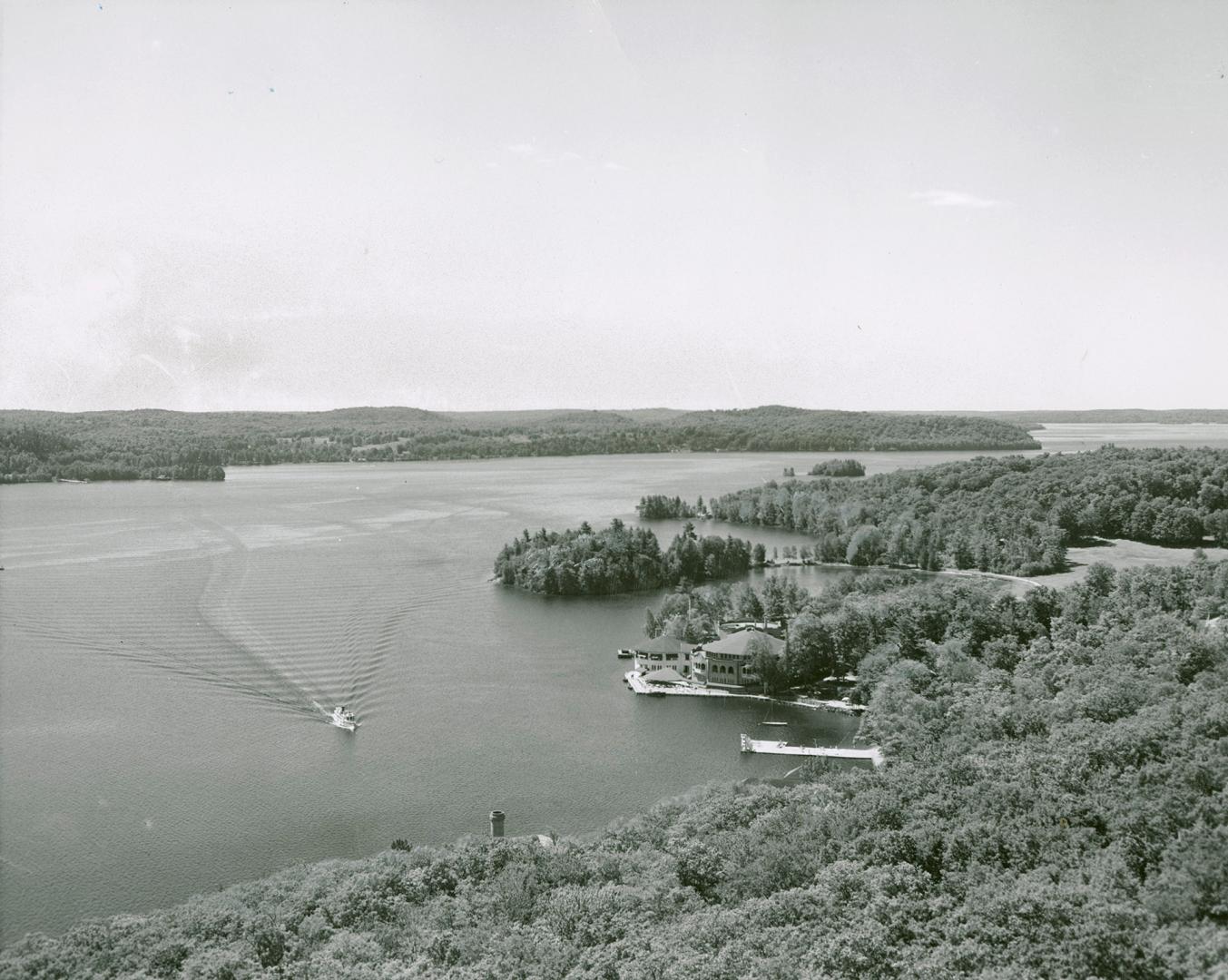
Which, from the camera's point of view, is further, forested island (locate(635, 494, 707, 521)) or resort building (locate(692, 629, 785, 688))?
forested island (locate(635, 494, 707, 521))

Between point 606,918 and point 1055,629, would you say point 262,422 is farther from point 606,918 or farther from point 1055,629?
point 606,918

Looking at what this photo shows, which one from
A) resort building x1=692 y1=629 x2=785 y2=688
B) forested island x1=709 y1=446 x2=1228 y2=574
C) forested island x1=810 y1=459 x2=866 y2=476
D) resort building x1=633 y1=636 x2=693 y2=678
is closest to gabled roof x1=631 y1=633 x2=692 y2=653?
resort building x1=633 y1=636 x2=693 y2=678

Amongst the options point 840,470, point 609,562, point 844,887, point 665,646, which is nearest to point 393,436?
point 840,470

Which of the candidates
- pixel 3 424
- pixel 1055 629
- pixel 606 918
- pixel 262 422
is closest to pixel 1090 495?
pixel 1055 629

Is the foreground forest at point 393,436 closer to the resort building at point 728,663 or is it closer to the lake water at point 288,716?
the lake water at point 288,716

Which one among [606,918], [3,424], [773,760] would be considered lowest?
[773,760]

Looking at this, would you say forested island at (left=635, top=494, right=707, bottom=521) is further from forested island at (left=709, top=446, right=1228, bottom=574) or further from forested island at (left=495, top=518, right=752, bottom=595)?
forested island at (left=495, top=518, right=752, bottom=595)
